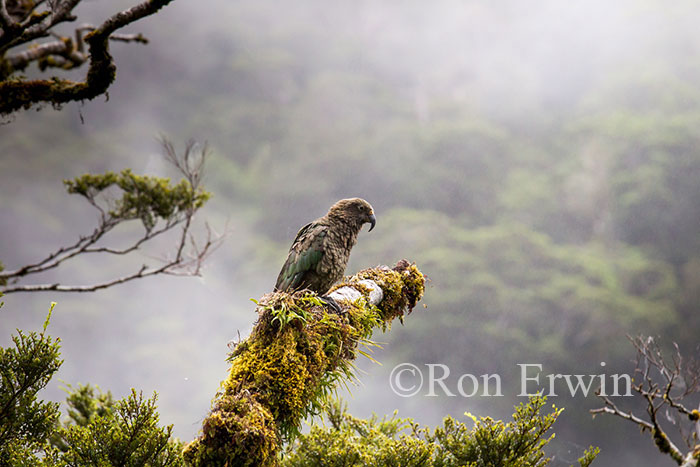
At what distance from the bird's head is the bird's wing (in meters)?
0.28

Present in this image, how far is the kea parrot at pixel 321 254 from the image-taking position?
4.82 metres

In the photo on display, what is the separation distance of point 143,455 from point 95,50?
3.36 m

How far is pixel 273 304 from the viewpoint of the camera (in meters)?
3.61

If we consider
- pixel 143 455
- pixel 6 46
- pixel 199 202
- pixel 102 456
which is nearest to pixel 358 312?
pixel 199 202

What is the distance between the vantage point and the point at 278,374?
332 cm

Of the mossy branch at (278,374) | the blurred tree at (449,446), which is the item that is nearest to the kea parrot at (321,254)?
the mossy branch at (278,374)

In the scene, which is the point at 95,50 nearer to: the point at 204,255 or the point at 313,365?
the point at 204,255

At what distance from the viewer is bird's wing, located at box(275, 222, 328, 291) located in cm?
482

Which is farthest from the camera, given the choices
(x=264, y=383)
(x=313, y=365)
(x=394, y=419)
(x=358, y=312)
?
(x=394, y=419)

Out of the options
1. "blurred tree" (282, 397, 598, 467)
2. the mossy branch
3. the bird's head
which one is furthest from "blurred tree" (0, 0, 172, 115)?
"blurred tree" (282, 397, 598, 467)

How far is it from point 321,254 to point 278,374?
1.67 metres

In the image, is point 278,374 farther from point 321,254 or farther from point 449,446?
point 449,446

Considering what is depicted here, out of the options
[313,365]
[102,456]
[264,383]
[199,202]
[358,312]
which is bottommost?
[102,456]

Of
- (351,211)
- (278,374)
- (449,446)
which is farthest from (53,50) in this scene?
(449,446)
